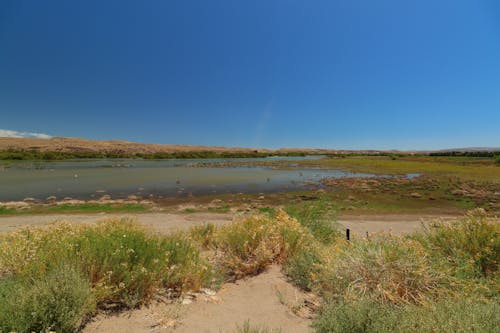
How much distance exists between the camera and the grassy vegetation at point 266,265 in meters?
2.49

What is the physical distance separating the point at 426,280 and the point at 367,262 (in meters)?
0.77

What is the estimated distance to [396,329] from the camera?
7.68 feet

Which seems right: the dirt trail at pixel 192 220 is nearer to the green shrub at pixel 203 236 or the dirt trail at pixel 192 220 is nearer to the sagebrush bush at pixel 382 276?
the green shrub at pixel 203 236

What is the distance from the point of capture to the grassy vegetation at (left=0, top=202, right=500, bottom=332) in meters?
2.49

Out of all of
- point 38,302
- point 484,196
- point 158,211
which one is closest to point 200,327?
point 38,302

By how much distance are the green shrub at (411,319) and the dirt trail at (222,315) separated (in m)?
0.57

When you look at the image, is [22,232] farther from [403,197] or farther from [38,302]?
[403,197]

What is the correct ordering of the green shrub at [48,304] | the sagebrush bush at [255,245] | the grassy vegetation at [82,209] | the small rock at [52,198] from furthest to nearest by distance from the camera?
the small rock at [52,198]
the grassy vegetation at [82,209]
the sagebrush bush at [255,245]
the green shrub at [48,304]

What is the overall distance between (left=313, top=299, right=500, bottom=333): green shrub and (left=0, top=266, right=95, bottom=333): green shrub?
2771 millimetres

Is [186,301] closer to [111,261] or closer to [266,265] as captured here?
[111,261]

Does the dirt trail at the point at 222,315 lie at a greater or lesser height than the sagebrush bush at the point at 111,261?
lesser

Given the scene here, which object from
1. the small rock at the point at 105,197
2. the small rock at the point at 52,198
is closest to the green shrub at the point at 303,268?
the small rock at the point at 105,197

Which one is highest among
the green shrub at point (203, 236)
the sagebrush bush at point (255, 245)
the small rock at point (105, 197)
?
the sagebrush bush at point (255, 245)

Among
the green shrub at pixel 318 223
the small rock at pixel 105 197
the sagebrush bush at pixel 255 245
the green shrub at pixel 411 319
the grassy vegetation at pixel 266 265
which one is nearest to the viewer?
the green shrub at pixel 411 319
